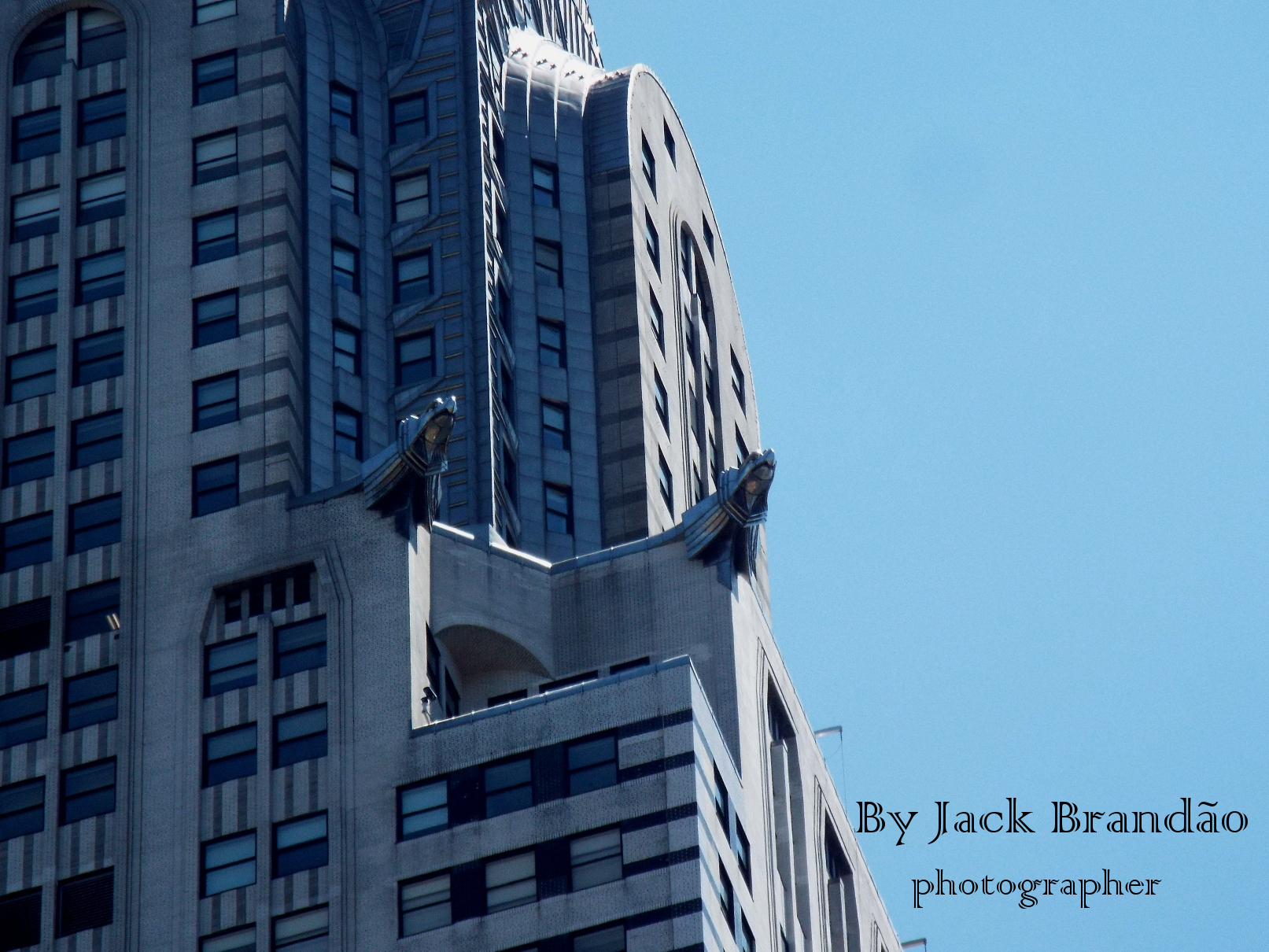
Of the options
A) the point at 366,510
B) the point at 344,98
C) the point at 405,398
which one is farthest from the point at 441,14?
the point at 366,510

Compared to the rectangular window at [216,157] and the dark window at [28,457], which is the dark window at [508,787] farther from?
the rectangular window at [216,157]

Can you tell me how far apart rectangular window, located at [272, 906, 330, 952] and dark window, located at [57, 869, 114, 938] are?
582cm

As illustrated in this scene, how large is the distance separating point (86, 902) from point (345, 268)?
29508 millimetres

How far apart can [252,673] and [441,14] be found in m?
34.6

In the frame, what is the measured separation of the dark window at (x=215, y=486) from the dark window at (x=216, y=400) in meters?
1.83

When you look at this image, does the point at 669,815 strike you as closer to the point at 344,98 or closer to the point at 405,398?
the point at 405,398

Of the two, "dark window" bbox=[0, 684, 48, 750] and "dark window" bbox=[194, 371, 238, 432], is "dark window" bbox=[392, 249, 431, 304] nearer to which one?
"dark window" bbox=[194, 371, 238, 432]

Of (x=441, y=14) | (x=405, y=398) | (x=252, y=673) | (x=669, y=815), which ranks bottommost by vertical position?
(x=669, y=815)

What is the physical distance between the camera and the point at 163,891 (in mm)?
108938

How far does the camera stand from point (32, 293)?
125562mm

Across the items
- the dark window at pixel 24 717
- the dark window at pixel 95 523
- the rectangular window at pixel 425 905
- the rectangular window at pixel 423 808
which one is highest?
the dark window at pixel 95 523

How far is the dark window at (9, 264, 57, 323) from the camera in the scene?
125 meters

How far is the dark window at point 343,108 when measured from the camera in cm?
13100

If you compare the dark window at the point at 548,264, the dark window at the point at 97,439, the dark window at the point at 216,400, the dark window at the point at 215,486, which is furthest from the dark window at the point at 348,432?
the dark window at the point at 548,264
